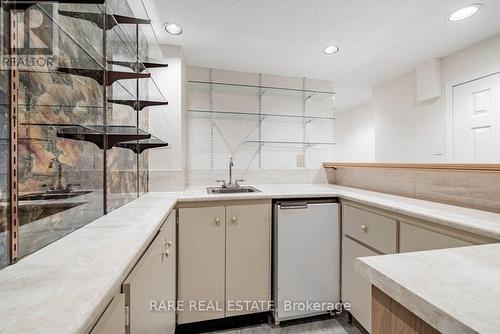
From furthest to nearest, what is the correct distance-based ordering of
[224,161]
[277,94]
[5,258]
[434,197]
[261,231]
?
[277,94] → [224,161] → [261,231] → [434,197] → [5,258]

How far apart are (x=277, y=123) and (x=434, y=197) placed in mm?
1541

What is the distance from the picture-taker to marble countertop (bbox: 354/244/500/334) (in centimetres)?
35

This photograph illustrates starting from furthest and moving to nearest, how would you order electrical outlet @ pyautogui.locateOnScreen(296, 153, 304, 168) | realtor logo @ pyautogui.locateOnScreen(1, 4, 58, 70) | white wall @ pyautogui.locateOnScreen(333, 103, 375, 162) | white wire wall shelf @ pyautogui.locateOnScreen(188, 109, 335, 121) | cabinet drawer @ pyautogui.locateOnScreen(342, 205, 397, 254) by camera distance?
white wall @ pyautogui.locateOnScreen(333, 103, 375, 162)
electrical outlet @ pyautogui.locateOnScreen(296, 153, 304, 168)
white wire wall shelf @ pyautogui.locateOnScreen(188, 109, 335, 121)
cabinet drawer @ pyautogui.locateOnScreen(342, 205, 397, 254)
realtor logo @ pyautogui.locateOnScreen(1, 4, 58, 70)

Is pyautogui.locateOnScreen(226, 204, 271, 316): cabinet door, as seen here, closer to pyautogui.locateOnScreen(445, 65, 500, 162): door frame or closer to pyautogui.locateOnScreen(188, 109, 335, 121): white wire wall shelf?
pyautogui.locateOnScreen(188, 109, 335, 121): white wire wall shelf

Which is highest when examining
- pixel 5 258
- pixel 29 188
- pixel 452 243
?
pixel 29 188

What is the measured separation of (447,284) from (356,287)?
131cm

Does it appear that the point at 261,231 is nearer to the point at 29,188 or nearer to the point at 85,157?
the point at 85,157

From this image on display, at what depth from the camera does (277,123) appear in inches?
98.8

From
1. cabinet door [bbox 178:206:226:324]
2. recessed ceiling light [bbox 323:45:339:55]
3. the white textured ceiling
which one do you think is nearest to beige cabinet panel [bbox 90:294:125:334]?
cabinet door [bbox 178:206:226:324]

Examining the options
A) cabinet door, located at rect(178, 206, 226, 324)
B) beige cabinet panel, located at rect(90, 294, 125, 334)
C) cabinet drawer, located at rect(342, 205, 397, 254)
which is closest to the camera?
beige cabinet panel, located at rect(90, 294, 125, 334)

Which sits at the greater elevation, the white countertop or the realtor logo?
the realtor logo

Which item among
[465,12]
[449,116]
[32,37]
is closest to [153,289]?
[32,37]

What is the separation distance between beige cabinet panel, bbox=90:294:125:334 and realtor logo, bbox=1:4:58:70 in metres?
0.66

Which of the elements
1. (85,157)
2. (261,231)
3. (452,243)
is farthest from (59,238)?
(452,243)
